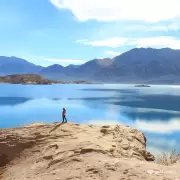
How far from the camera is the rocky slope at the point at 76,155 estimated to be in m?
15.7

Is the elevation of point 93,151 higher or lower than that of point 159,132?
higher

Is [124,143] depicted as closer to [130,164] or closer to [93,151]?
[93,151]

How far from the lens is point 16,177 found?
20.4 metres

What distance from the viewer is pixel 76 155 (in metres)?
19.9

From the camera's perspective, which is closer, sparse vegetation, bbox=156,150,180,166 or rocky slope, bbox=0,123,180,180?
rocky slope, bbox=0,123,180,180

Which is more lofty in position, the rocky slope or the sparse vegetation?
the rocky slope

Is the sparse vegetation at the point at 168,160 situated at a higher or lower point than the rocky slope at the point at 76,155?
lower

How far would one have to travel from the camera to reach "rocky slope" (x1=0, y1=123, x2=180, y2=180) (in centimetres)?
1566

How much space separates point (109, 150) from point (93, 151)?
1163mm

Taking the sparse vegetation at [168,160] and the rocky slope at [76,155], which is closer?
the rocky slope at [76,155]

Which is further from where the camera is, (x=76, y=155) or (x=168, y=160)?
(x=168, y=160)

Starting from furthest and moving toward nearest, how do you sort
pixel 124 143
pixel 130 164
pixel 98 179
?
1. pixel 124 143
2. pixel 130 164
3. pixel 98 179

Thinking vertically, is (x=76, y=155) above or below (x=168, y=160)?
above

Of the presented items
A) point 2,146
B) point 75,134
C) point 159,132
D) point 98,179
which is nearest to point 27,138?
point 2,146
